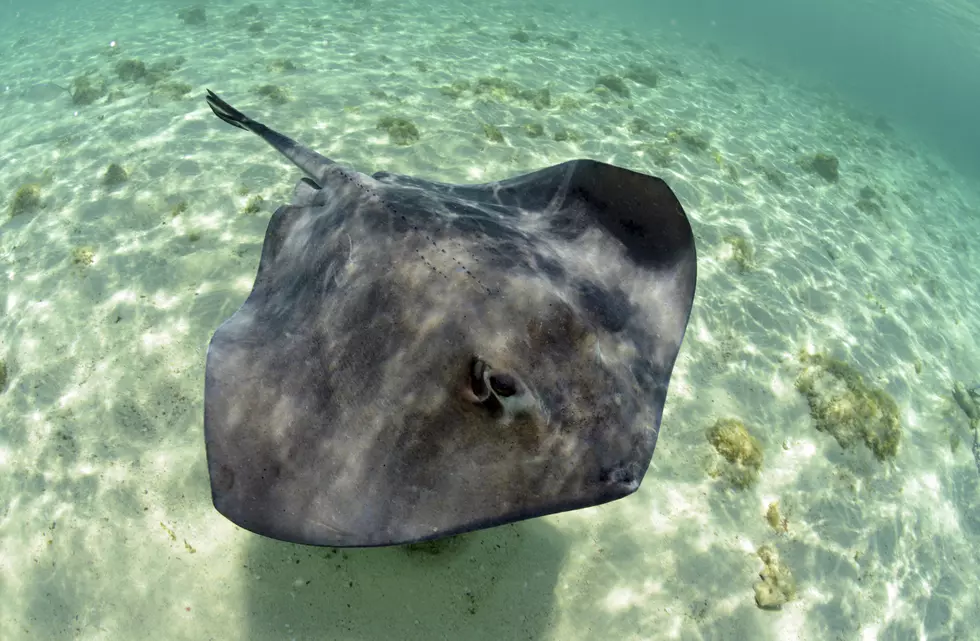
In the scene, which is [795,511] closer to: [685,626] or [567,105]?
[685,626]

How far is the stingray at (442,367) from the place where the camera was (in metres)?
2.22

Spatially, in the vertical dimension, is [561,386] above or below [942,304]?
above

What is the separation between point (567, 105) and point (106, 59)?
52.0ft

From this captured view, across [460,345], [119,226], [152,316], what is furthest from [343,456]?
[119,226]

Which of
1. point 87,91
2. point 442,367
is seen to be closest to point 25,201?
point 87,91

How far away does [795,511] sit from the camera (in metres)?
5.31

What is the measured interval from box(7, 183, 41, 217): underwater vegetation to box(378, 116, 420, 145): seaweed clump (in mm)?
5983

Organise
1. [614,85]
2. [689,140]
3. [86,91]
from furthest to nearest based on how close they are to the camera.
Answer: [614,85] → [689,140] → [86,91]

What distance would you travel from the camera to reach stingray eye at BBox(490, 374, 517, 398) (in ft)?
7.76

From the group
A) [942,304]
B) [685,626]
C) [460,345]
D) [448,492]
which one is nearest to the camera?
[448,492]

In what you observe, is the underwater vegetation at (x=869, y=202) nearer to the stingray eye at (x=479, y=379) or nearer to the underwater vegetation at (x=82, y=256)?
the stingray eye at (x=479, y=379)

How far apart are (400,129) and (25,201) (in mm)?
6385

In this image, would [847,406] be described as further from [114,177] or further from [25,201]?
[25,201]

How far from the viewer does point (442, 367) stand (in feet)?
8.42
